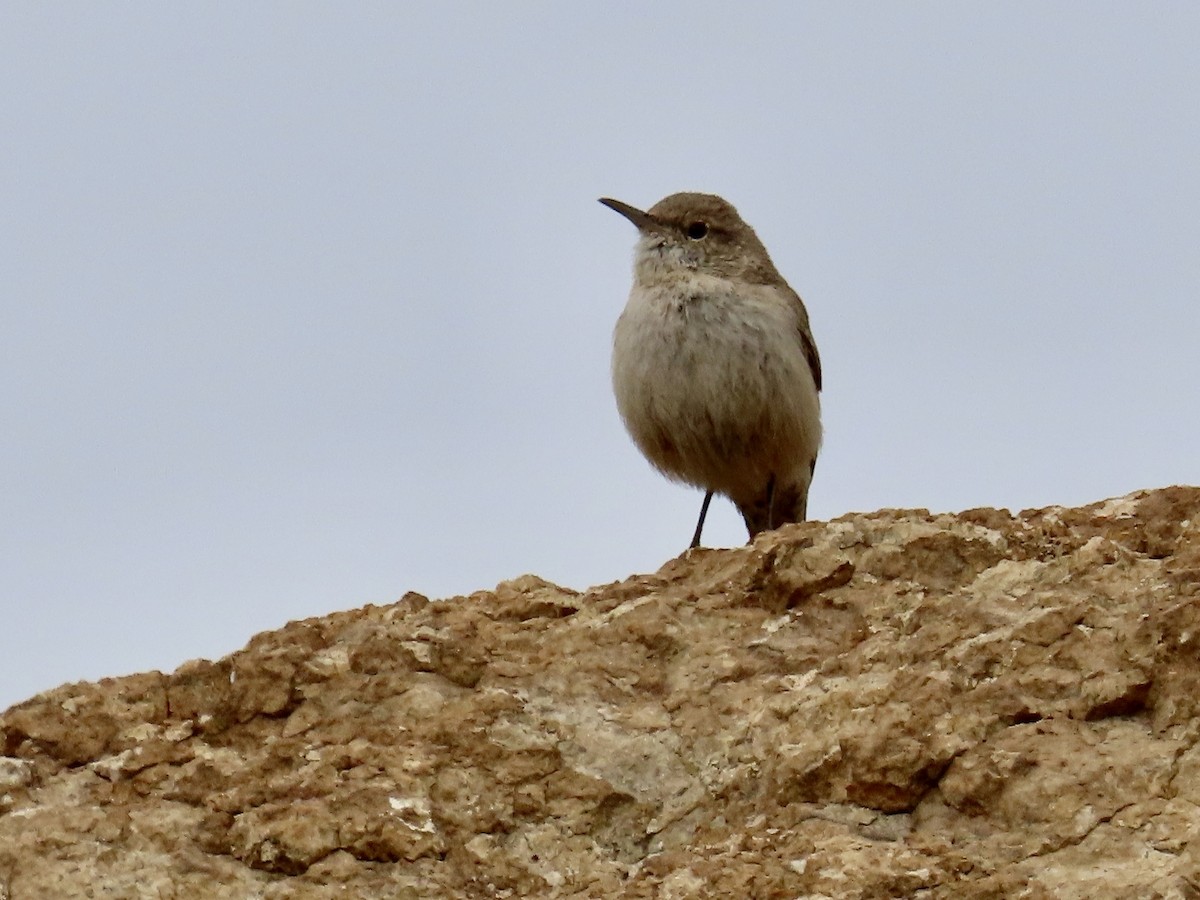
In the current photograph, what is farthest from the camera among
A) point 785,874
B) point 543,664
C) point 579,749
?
point 543,664

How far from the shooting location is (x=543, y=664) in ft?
16.7

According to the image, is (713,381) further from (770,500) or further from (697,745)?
(697,745)

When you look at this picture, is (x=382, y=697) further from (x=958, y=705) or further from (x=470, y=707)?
(x=958, y=705)

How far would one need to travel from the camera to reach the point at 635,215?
9.59 m

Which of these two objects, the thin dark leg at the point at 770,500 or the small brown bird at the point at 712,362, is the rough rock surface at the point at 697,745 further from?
the thin dark leg at the point at 770,500

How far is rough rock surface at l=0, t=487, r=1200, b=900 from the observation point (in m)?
4.07

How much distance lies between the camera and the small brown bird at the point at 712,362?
28.2ft

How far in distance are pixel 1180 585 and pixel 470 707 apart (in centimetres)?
196

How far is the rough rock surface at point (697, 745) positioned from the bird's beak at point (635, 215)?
429 cm

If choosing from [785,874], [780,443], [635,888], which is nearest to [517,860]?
[635,888]

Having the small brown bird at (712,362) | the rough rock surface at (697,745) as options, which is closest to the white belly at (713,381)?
the small brown bird at (712,362)

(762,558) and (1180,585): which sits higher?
(762,558)

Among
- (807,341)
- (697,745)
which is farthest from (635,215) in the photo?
(697,745)

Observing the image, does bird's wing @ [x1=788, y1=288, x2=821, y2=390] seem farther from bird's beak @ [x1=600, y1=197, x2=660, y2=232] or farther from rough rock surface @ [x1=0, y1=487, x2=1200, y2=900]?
rough rock surface @ [x1=0, y1=487, x2=1200, y2=900]
